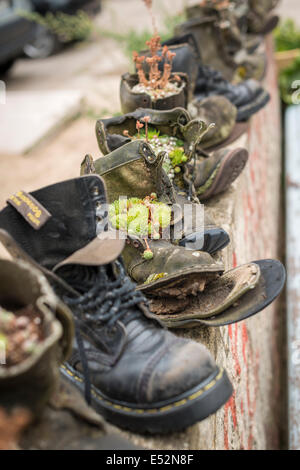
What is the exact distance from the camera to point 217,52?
2.81m

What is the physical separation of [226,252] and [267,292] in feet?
1.52

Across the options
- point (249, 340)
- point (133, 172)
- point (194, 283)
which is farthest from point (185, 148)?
point (249, 340)

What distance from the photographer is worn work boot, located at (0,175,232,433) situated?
3.06ft

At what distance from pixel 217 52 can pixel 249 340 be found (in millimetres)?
1805

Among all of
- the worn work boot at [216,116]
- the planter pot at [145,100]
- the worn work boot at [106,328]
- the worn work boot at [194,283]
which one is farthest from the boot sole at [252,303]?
the worn work boot at [216,116]

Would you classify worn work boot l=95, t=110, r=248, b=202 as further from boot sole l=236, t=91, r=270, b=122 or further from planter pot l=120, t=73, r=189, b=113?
boot sole l=236, t=91, r=270, b=122

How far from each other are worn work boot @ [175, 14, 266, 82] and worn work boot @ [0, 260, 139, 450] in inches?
79.1

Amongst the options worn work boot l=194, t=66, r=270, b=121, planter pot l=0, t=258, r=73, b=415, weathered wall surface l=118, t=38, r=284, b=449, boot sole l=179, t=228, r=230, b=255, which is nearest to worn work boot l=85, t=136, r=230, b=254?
boot sole l=179, t=228, r=230, b=255

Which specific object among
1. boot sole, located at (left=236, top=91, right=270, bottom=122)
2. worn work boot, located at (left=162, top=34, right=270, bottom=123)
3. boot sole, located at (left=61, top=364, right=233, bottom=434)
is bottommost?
boot sole, located at (left=61, top=364, right=233, bottom=434)

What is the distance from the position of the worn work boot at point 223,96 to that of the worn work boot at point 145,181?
91 cm

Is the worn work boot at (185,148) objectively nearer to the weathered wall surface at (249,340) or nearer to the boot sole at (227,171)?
the boot sole at (227,171)

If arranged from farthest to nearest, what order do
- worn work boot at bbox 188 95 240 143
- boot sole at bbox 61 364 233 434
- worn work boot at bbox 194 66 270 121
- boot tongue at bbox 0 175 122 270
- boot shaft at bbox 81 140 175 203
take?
worn work boot at bbox 194 66 270 121 < worn work boot at bbox 188 95 240 143 < boot shaft at bbox 81 140 175 203 < boot tongue at bbox 0 175 122 270 < boot sole at bbox 61 364 233 434

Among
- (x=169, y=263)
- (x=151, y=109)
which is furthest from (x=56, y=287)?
(x=151, y=109)

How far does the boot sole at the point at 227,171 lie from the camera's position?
1.84 m
